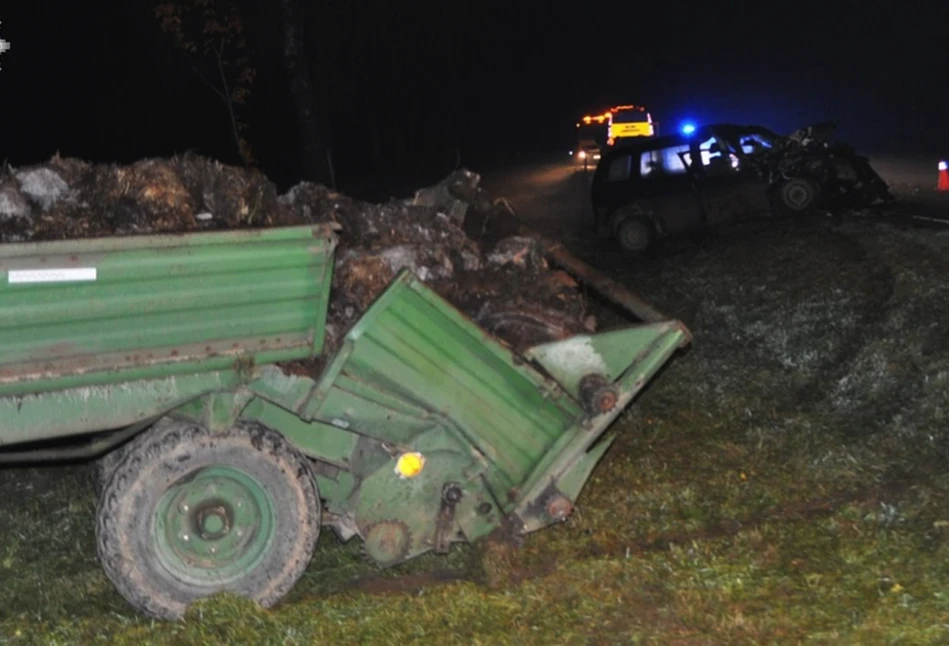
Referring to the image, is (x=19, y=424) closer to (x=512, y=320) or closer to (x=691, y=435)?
(x=512, y=320)

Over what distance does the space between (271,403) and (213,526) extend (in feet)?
2.06

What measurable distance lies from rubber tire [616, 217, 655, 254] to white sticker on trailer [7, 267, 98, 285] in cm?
1192

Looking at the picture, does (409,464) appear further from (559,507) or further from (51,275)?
(51,275)

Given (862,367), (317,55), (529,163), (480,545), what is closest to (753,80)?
(529,163)

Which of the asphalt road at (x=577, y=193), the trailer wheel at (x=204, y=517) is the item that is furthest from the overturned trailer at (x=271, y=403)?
the asphalt road at (x=577, y=193)

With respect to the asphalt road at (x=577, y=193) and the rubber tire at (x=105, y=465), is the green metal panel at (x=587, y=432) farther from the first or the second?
the asphalt road at (x=577, y=193)

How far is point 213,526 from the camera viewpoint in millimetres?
5137

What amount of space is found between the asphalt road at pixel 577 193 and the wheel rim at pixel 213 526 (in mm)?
10216

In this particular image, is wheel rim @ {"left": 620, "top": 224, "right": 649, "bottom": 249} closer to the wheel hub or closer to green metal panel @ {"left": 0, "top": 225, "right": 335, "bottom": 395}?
the wheel hub

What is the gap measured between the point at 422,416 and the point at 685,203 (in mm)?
10931

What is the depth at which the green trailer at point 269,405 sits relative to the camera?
4629 mm

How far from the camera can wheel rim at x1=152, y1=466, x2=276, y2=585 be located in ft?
16.7

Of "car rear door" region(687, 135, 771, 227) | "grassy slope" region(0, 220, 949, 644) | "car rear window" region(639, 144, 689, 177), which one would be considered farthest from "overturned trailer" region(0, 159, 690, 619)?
"car rear window" region(639, 144, 689, 177)

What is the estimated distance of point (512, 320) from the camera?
18.3 feet
